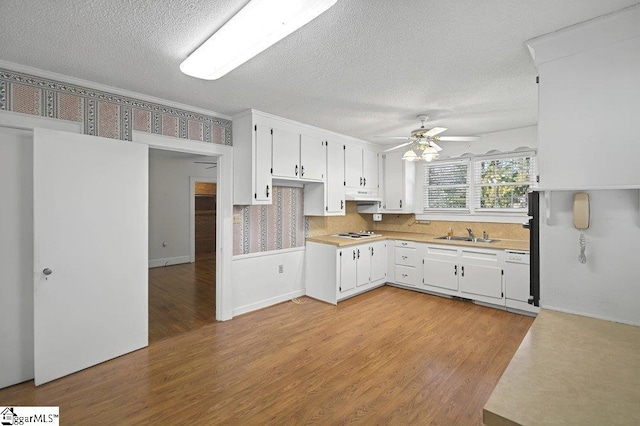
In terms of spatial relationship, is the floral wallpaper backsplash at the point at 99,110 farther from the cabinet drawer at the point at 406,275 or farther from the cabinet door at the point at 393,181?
the cabinet drawer at the point at 406,275

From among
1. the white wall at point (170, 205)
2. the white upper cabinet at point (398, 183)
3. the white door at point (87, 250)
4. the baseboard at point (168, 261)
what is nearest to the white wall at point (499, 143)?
the white upper cabinet at point (398, 183)

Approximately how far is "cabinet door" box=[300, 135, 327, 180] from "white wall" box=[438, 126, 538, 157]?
6.60ft

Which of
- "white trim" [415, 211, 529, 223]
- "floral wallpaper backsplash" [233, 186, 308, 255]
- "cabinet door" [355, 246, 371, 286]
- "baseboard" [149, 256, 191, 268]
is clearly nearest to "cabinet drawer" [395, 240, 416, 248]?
"cabinet door" [355, 246, 371, 286]

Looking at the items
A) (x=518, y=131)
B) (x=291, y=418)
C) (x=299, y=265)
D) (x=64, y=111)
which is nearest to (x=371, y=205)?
(x=299, y=265)

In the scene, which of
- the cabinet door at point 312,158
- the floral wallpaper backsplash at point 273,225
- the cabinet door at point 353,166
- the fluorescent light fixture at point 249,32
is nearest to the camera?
the fluorescent light fixture at point 249,32

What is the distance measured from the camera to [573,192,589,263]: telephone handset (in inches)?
61.4

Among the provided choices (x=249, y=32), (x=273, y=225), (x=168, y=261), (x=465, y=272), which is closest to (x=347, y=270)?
(x=273, y=225)

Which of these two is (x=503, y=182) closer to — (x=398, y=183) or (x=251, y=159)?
(x=398, y=183)

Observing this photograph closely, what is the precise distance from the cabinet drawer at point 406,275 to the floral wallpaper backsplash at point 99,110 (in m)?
3.43

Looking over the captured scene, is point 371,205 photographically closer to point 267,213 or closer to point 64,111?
point 267,213

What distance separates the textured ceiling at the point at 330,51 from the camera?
5.47 feet

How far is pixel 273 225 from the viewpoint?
429 cm

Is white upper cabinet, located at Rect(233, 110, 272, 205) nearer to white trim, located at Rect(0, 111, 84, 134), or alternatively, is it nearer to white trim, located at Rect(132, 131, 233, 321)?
white trim, located at Rect(132, 131, 233, 321)

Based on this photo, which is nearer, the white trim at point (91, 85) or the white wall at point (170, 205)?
the white trim at point (91, 85)
